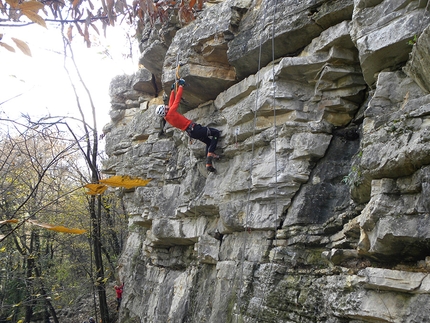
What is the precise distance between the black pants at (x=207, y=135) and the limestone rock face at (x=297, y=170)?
181 millimetres

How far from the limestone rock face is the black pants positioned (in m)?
0.18

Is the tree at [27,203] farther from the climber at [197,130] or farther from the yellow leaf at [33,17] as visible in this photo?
the climber at [197,130]

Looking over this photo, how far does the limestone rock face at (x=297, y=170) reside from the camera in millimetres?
4395

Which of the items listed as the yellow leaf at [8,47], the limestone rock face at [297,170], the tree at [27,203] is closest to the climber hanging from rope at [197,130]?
the limestone rock face at [297,170]

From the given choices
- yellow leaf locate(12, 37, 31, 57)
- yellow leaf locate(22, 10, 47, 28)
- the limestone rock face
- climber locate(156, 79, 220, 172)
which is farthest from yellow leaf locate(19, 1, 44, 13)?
climber locate(156, 79, 220, 172)

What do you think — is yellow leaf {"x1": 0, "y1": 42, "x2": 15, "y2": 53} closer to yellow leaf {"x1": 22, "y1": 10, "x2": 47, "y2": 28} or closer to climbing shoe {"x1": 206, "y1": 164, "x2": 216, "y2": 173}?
yellow leaf {"x1": 22, "y1": 10, "x2": 47, "y2": 28}

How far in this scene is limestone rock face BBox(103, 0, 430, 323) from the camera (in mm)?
4395

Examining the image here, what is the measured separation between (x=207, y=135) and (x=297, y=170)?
8.37 ft

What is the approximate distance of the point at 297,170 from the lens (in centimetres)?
659

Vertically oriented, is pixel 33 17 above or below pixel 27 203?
above

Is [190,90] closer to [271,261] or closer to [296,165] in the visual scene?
[296,165]

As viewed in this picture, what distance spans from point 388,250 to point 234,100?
4.82 meters

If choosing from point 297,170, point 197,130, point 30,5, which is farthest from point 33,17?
point 197,130

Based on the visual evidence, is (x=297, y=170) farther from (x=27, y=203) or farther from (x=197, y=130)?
(x=27, y=203)
